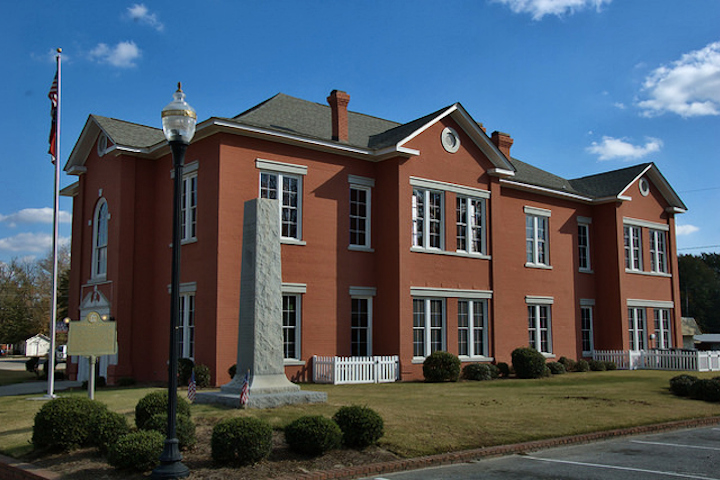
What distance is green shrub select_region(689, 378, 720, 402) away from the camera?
61.8 ft

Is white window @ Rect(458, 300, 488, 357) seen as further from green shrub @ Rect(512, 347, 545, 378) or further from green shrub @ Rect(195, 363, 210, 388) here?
green shrub @ Rect(195, 363, 210, 388)

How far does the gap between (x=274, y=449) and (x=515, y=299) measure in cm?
1972

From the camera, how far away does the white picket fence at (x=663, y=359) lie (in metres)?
30.6

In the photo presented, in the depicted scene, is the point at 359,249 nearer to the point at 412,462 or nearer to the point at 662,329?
the point at 412,462

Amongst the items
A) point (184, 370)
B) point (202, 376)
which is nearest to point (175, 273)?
point (202, 376)

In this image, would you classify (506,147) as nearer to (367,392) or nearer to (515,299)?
(515,299)

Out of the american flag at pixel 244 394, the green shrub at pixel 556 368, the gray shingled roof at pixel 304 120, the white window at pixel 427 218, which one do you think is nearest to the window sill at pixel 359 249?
the white window at pixel 427 218

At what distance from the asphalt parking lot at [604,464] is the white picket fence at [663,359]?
1901cm

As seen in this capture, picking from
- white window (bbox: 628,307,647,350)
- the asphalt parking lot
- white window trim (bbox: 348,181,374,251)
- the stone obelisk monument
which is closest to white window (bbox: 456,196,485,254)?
white window trim (bbox: 348,181,374,251)

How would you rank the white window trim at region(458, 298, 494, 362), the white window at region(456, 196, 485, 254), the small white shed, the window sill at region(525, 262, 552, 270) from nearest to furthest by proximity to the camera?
the white window trim at region(458, 298, 494, 362) < the white window at region(456, 196, 485, 254) < the window sill at region(525, 262, 552, 270) < the small white shed

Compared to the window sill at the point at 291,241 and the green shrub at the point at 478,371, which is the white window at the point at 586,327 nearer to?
the green shrub at the point at 478,371

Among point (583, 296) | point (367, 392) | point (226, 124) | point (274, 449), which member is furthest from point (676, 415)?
point (583, 296)

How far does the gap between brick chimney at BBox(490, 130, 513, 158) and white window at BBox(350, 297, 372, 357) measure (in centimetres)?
1173

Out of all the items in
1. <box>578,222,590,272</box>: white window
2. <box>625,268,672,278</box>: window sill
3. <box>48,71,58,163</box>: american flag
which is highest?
<box>48,71,58,163</box>: american flag
